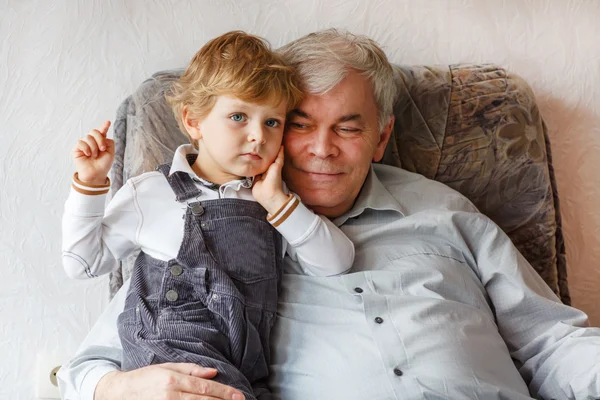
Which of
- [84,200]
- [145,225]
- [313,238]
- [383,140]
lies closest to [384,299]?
[313,238]

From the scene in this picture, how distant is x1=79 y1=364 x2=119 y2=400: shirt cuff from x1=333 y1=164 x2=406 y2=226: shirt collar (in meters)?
0.63

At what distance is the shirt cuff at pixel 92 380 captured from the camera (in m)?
1.48

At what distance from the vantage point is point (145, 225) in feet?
4.95

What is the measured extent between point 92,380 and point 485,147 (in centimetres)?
111

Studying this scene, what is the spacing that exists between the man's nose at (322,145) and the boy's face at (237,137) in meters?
0.11

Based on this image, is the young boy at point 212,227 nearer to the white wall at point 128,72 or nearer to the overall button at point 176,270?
the overall button at point 176,270

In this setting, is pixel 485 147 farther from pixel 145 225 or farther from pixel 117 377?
pixel 117 377

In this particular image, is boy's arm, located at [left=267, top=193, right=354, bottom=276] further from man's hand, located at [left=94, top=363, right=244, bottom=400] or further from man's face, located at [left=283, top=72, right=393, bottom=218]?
man's hand, located at [left=94, top=363, right=244, bottom=400]

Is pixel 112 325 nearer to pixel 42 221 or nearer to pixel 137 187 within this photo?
pixel 137 187

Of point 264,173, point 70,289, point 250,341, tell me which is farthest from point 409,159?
point 70,289

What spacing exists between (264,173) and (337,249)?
0.75ft

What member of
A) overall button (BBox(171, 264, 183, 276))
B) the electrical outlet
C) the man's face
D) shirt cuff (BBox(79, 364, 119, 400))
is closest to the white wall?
the electrical outlet

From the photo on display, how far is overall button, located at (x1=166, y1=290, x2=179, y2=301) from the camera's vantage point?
4.70 feet

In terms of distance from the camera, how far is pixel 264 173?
5.20ft
